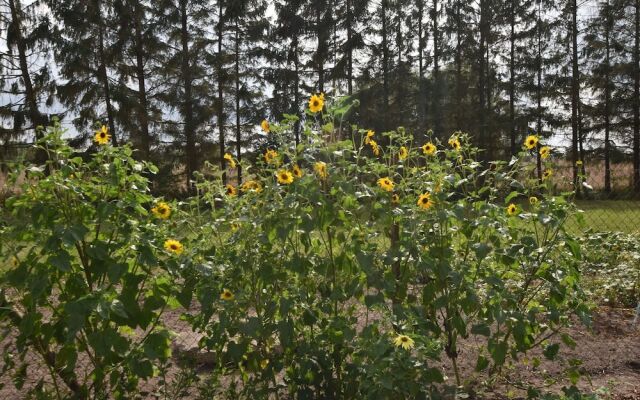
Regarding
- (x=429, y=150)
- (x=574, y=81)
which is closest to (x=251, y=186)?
(x=429, y=150)

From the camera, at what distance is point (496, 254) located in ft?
6.68

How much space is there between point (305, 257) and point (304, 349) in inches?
12.5

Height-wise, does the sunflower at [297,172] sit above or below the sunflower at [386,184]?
above

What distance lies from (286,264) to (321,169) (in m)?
0.35

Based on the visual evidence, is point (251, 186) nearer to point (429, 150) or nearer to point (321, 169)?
point (321, 169)

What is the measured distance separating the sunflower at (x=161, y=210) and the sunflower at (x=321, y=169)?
551 mm

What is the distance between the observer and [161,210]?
1.89m

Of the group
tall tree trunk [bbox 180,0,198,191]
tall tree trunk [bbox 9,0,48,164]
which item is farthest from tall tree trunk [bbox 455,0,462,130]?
tall tree trunk [bbox 9,0,48,164]

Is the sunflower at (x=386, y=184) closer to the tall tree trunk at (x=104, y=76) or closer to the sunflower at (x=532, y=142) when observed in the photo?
the sunflower at (x=532, y=142)

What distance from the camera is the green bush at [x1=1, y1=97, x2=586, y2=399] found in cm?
172

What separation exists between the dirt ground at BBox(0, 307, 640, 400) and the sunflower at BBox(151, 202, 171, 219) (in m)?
0.71

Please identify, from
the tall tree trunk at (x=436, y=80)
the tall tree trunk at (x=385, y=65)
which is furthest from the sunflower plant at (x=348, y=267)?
the tall tree trunk at (x=436, y=80)

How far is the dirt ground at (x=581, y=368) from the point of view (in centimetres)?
248

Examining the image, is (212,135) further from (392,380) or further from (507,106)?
(392,380)
